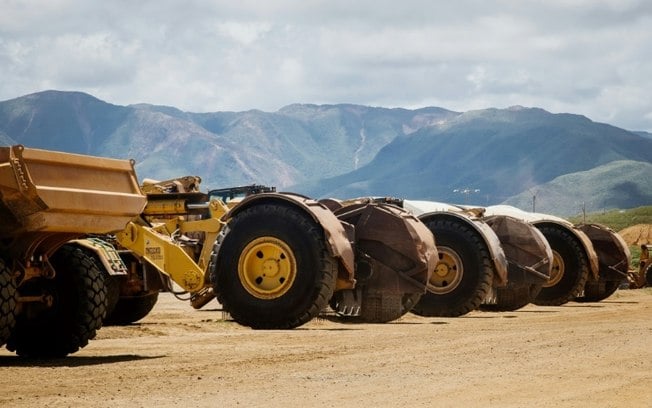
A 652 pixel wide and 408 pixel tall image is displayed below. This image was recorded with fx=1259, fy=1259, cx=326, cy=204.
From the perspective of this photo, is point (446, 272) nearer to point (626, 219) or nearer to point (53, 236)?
point (53, 236)

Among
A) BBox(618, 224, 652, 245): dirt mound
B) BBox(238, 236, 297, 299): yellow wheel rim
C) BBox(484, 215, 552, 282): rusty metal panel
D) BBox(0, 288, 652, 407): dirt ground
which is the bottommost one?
BBox(0, 288, 652, 407): dirt ground

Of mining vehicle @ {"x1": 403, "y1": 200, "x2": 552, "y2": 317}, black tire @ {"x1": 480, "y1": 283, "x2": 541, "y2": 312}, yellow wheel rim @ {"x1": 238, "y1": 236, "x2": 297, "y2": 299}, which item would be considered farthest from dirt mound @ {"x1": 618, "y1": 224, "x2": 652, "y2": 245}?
yellow wheel rim @ {"x1": 238, "y1": 236, "x2": 297, "y2": 299}

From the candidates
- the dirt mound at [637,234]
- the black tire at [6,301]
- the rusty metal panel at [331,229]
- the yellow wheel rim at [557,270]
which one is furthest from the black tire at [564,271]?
the dirt mound at [637,234]

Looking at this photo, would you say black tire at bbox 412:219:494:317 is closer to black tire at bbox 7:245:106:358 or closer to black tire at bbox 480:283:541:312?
black tire at bbox 480:283:541:312

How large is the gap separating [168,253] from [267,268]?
1695mm

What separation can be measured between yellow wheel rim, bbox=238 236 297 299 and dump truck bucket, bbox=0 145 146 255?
3.87m

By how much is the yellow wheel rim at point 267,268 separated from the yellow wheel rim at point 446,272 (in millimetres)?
6319

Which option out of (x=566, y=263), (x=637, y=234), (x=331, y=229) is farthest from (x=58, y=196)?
(x=637, y=234)

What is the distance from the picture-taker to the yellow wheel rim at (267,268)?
16.8 m

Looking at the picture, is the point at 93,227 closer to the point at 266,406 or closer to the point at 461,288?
the point at 266,406

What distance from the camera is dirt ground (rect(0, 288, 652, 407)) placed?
9375 millimetres

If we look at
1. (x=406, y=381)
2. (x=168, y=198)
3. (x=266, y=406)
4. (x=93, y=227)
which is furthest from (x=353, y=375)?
(x=168, y=198)

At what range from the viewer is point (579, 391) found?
959 centimetres

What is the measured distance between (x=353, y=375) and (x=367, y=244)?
332 inches
